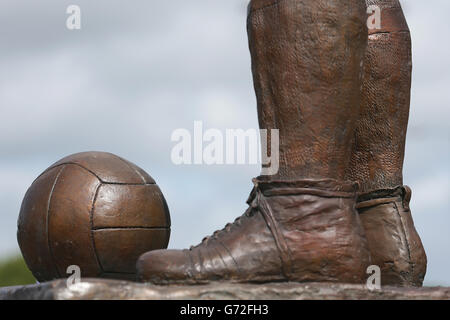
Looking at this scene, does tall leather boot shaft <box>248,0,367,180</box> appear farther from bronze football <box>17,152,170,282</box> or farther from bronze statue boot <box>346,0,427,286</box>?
bronze football <box>17,152,170,282</box>

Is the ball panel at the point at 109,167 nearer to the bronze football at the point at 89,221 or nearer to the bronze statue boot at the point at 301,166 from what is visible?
the bronze football at the point at 89,221

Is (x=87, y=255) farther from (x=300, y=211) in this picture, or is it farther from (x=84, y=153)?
(x=300, y=211)

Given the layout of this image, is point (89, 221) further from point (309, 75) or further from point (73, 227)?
point (309, 75)

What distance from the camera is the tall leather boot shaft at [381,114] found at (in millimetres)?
4707

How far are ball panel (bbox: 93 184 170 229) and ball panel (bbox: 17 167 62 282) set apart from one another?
1.20 ft

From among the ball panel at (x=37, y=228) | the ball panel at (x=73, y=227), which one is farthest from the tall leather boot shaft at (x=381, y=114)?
the ball panel at (x=37, y=228)

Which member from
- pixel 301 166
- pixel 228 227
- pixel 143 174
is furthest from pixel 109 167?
pixel 301 166

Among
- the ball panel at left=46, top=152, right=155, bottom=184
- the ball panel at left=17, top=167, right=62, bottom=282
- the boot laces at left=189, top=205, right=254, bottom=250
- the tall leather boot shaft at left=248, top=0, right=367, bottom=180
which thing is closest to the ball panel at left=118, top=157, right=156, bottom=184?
the ball panel at left=46, top=152, right=155, bottom=184

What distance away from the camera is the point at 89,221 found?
16.3ft

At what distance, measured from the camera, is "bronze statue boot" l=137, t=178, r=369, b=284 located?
12.2ft

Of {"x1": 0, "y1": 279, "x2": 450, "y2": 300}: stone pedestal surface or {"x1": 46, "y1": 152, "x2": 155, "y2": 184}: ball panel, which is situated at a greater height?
{"x1": 46, "y1": 152, "x2": 155, "y2": 184}: ball panel

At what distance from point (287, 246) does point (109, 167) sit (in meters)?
1.90
